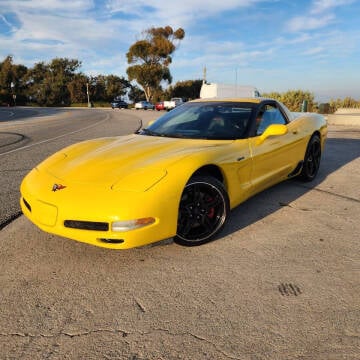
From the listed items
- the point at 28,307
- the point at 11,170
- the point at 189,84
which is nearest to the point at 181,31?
the point at 189,84

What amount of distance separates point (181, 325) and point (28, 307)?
3.22ft

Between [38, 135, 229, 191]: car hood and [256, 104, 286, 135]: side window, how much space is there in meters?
0.69

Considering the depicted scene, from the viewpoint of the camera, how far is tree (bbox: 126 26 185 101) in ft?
193

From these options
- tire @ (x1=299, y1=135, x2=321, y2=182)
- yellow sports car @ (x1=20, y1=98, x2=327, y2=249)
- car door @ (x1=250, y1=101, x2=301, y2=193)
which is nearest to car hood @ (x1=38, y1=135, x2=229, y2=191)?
yellow sports car @ (x1=20, y1=98, x2=327, y2=249)

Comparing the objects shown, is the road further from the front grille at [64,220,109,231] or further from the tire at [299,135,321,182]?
the tire at [299,135,321,182]

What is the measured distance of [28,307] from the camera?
7.41ft

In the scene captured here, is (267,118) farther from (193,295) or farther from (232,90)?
(232,90)

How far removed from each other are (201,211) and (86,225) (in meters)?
0.99

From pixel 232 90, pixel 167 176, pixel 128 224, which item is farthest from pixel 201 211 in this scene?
pixel 232 90

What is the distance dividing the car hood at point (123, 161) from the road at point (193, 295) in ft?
1.88

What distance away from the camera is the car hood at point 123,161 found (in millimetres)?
2738

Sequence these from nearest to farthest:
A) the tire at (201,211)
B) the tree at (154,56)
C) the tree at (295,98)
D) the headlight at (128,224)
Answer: the headlight at (128,224) → the tire at (201,211) → the tree at (295,98) → the tree at (154,56)

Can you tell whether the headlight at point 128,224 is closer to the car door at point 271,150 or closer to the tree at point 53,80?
the car door at point 271,150

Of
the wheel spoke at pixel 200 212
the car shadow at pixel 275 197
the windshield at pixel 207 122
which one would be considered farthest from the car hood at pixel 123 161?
the car shadow at pixel 275 197
